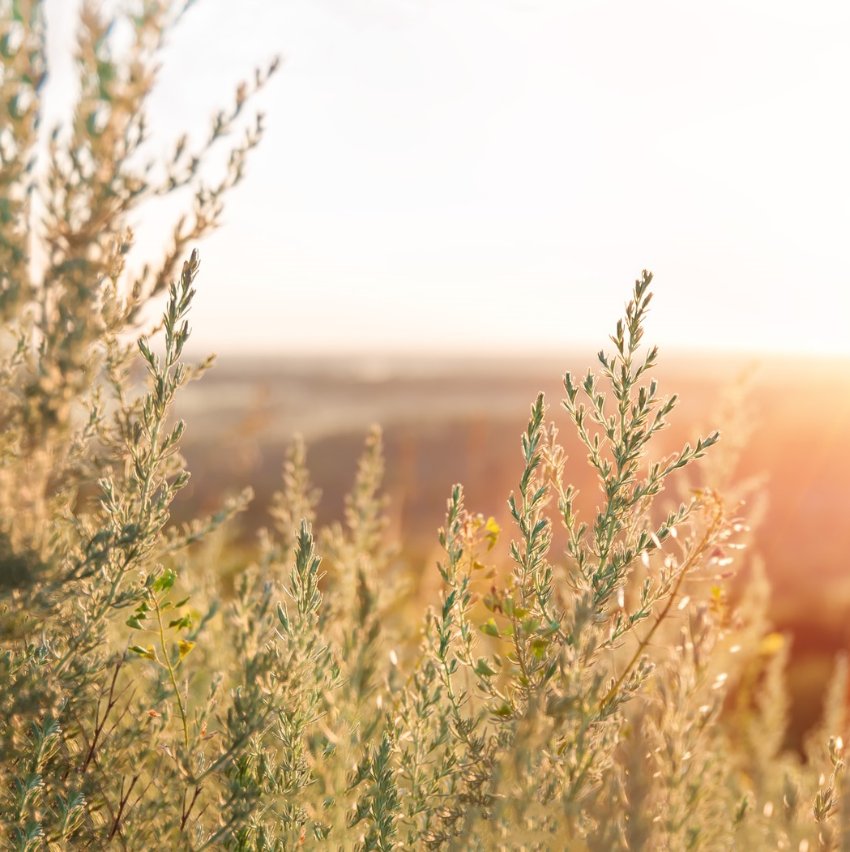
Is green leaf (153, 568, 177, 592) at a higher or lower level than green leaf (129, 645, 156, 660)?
higher

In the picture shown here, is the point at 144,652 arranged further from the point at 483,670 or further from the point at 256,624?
the point at 483,670

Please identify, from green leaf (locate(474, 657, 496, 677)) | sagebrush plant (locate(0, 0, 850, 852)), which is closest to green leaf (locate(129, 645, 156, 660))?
sagebrush plant (locate(0, 0, 850, 852))

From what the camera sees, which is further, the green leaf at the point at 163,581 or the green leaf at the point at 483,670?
the green leaf at the point at 163,581

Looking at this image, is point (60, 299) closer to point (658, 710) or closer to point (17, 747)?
point (17, 747)

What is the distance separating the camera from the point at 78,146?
2.15 m

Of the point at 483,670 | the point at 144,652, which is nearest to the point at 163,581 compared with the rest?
the point at 144,652

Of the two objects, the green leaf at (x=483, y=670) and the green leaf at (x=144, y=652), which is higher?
the green leaf at (x=483, y=670)

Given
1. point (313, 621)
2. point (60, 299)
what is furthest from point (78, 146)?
point (313, 621)

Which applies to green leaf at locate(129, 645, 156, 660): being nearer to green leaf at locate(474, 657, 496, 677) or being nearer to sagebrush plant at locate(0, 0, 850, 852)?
sagebrush plant at locate(0, 0, 850, 852)

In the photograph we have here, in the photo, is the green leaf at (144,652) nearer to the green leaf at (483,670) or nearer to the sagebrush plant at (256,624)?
the sagebrush plant at (256,624)

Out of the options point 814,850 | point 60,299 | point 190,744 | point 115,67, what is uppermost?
point 115,67

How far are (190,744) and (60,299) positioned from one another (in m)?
1.40

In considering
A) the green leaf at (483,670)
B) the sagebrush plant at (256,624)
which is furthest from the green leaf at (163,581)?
the green leaf at (483,670)

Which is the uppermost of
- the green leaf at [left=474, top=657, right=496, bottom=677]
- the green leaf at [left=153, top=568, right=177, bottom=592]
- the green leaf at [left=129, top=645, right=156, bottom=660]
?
the green leaf at [left=153, top=568, right=177, bottom=592]
